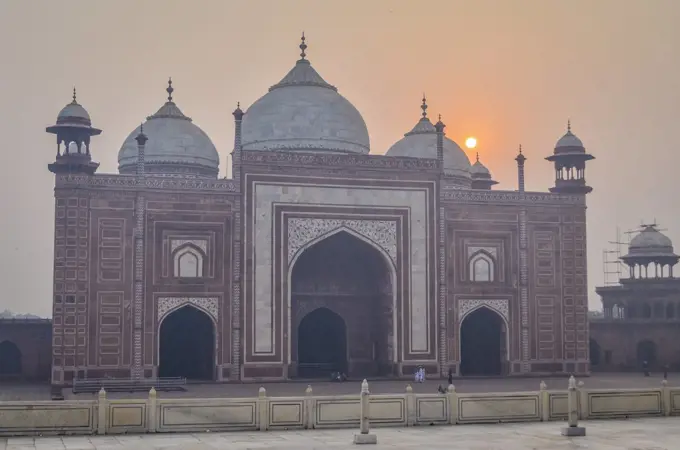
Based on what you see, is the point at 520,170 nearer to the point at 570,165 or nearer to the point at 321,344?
the point at 570,165

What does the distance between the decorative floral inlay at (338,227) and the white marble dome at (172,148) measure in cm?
460

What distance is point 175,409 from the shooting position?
1314 centimetres

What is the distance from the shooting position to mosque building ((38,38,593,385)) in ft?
77.2

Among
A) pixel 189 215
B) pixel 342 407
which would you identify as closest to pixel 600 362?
pixel 189 215

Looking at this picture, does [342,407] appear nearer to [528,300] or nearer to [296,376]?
[296,376]

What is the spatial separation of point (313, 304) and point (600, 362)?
9.30 meters

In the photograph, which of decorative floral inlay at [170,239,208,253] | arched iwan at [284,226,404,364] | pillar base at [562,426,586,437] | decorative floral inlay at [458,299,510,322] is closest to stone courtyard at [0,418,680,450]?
pillar base at [562,426,586,437]

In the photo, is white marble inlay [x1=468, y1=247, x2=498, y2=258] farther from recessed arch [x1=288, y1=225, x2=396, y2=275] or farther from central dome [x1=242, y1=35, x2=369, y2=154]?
central dome [x1=242, y1=35, x2=369, y2=154]

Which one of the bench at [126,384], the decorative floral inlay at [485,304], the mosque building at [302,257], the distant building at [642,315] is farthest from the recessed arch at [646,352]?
the bench at [126,384]

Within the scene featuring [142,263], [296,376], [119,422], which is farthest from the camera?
[296,376]

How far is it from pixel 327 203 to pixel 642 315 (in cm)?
1466

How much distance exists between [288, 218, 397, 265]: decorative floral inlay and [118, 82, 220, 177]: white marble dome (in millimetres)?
4600

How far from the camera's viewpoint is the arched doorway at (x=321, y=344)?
26.7m

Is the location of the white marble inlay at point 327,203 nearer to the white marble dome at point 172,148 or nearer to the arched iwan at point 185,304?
the arched iwan at point 185,304
